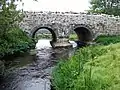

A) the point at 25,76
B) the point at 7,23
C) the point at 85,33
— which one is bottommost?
the point at 25,76

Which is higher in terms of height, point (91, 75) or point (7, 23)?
point (7, 23)

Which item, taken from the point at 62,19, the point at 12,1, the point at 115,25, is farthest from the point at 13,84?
the point at 115,25

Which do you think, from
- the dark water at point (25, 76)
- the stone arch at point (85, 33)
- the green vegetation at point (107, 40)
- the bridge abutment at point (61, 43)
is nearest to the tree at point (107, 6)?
the stone arch at point (85, 33)

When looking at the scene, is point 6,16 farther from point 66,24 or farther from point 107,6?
point 107,6

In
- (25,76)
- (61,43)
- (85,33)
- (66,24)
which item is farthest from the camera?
(85,33)

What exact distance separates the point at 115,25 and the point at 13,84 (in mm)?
32457

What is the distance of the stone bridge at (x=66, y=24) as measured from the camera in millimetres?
46281

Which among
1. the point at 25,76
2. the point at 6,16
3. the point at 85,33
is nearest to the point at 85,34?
the point at 85,33

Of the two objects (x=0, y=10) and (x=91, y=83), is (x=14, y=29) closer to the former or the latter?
(x=0, y=10)

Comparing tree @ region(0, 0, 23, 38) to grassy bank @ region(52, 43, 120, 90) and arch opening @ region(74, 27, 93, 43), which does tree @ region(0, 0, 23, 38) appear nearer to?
grassy bank @ region(52, 43, 120, 90)

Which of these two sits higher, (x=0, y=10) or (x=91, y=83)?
(x=0, y=10)

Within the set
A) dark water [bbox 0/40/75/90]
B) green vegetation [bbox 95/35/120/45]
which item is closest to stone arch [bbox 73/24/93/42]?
green vegetation [bbox 95/35/120/45]

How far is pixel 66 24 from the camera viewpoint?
48.5 meters

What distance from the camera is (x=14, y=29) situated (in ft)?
72.7
